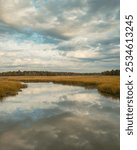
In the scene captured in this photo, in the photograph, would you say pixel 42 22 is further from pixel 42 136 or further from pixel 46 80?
pixel 46 80

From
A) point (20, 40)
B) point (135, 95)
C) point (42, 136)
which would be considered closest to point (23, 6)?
point (20, 40)

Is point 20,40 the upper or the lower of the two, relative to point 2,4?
lower

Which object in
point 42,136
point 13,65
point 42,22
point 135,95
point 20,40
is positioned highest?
point 42,22

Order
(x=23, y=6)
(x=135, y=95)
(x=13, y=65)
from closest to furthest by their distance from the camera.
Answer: (x=135, y=95)
(x=23, y=6)
(x=13, y=65)

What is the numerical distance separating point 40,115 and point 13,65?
1780mm

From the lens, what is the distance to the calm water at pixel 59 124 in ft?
20.0

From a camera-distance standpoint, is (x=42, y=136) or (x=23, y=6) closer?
(x=42, y=136)

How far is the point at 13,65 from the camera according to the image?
8711 millimetres

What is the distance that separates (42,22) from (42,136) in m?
3.23

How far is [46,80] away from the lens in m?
22.7

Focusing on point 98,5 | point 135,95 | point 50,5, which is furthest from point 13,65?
point 135,95

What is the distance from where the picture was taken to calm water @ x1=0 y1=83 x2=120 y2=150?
611 centimetres

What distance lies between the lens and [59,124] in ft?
25.2

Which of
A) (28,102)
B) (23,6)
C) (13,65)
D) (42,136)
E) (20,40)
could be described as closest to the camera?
(42,136)
